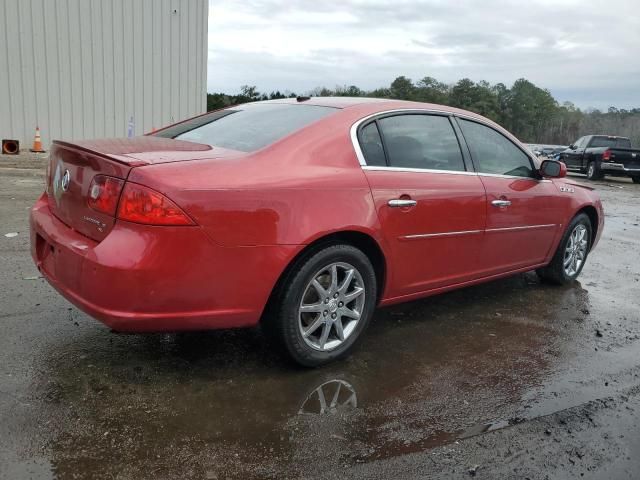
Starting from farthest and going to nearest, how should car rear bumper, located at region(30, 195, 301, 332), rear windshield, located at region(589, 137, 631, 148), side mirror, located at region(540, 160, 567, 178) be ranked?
rear windshield, located at region(589, 137, 631, 148) < side mirror, located at region(540, 160, 567, 178) < car rear bumper, located at region(30, 195, 301, 332)

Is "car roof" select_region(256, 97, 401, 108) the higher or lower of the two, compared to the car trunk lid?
higher

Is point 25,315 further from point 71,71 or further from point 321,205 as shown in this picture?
point 71,71

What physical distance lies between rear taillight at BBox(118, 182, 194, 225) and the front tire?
0.69m

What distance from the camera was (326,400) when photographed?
2971mm

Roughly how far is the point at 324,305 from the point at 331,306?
2.2 inches

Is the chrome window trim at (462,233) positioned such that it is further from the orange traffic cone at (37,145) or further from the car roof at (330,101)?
the orange traffic cone at (37,145)

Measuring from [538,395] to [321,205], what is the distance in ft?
5.21

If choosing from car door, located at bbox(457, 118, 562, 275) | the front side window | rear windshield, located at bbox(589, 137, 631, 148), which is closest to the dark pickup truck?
rear windshield, located at bbox(589, 137, 631, 148)

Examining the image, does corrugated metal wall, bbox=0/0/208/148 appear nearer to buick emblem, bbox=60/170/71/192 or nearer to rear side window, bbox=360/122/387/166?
buick emblem, bbox=60/170/71/192

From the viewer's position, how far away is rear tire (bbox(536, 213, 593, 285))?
5242 mm

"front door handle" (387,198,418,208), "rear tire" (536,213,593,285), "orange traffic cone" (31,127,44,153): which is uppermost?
"front door handle" (387,198,418,208)

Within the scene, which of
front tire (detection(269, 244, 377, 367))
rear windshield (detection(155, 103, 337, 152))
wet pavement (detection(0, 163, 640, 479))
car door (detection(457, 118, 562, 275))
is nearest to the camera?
wet pavement (detection(0, 163, 640, 479))

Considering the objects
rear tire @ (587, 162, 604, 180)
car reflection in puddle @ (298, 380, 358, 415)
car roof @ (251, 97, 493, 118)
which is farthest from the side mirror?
rear tire @ (587, 162, 604, 180)

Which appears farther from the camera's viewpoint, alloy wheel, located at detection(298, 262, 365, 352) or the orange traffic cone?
the orange traffic cone
